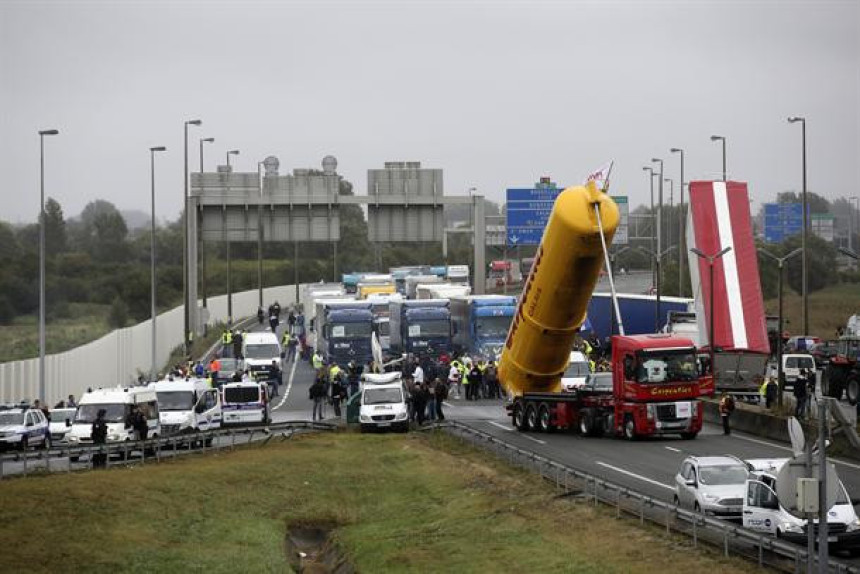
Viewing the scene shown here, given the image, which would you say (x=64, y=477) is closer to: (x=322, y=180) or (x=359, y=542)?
(x=359, y=542)

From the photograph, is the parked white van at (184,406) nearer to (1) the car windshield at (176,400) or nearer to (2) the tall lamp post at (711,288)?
(1) the car windshield at (176,400)

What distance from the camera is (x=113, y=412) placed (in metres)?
44.2

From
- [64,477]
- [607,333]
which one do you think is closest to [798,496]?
[64,477]

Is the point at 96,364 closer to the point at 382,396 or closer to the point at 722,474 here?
the point at 382,396

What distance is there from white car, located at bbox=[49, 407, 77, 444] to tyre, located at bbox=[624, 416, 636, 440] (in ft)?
53.9

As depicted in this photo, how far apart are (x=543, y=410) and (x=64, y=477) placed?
54.5ft

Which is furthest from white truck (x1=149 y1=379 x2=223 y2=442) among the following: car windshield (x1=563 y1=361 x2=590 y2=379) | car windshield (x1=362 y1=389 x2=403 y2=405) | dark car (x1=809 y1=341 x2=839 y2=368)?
dark car (x1=809 y1=341 x2=839 y2=368)

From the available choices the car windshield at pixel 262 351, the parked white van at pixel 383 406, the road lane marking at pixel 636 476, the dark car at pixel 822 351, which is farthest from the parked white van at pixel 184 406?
the dark car at pixel 822 351

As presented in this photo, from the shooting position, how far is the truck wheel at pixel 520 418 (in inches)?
1903

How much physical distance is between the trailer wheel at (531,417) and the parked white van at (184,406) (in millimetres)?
9744

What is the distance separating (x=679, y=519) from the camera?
25.8m

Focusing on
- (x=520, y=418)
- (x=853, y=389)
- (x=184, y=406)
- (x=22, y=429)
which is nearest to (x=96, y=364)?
(x=184, y=406)

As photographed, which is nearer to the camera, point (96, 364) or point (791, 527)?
point (791, 527)

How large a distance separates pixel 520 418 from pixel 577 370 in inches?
144
